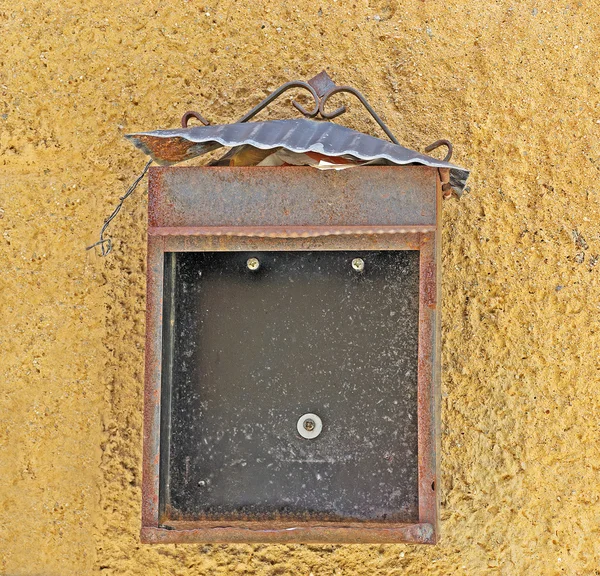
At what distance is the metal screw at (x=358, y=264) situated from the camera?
2104 mm

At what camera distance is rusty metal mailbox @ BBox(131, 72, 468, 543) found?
2.02 m

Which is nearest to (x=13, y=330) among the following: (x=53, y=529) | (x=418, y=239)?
(x=53, y=529)

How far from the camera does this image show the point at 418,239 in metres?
2.03

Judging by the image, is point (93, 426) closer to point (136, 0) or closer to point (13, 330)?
point (13, 330)

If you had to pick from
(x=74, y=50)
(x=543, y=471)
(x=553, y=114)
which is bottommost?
(x=543, y=471)

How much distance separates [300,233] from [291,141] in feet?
0.69

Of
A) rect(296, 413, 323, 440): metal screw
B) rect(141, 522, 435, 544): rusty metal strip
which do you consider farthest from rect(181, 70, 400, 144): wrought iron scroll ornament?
rect(141, 522, 435, 544): rusty metal strip

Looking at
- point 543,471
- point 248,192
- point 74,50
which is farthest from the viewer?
point 74,50

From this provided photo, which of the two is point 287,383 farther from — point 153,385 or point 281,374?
point 153,385

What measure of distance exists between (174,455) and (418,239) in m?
0.79

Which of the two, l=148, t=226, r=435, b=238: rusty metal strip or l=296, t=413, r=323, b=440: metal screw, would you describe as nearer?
l=148, t=226, r=435, b=238: rusty metal strip

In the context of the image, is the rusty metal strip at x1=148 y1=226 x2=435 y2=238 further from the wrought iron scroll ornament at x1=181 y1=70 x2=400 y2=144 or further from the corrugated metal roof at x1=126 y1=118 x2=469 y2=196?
the wrought iron scroll ornament at x1=181 y1=70 x2=400 y2=144

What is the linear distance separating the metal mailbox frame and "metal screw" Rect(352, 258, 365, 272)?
8cm

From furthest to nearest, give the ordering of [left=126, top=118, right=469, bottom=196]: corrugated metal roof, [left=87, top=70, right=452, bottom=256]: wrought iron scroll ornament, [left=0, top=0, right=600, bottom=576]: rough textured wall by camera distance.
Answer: [left=0, top=0, right=600, bottom=576]: rough textured wall < [left=87, top=70, right=452, bottom=256]: wrought iron scroll ornament < [left=126, top=118, right=469, bottom=196]: corrugated metal roof
